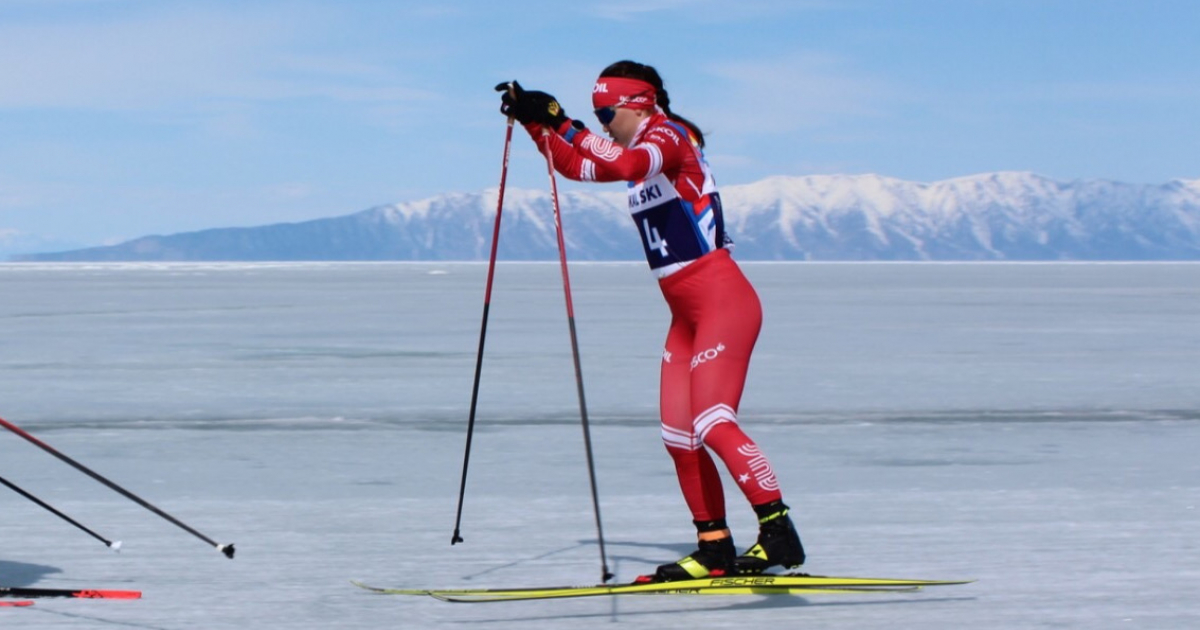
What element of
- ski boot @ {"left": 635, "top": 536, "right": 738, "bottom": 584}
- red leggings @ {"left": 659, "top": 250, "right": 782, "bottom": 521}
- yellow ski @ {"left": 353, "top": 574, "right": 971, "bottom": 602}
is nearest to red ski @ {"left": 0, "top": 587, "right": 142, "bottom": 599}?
yellow ski @ {"left": 353, "top": 574, "right": 971, "bottom": 602}

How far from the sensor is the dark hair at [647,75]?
Answer: 4758mm

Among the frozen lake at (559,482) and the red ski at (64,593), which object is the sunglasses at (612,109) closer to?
the frozen lake at (559,482)

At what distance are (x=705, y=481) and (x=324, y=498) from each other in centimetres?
239

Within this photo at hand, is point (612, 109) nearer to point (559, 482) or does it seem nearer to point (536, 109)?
point (536, 109)

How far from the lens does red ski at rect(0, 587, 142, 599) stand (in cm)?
433

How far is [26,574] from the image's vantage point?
195 inches

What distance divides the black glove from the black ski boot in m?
1.38

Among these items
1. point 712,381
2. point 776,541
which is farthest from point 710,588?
point 712,381

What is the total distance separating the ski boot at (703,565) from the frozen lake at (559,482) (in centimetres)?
9

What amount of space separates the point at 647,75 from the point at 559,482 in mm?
2857

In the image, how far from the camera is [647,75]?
15.6ft

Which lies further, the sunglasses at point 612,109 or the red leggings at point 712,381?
the sunglasses at point 612,109

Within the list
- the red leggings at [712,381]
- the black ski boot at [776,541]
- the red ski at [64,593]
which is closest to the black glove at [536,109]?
the red leggings at [712,381]

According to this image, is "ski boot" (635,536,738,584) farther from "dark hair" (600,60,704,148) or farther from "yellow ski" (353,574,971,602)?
"dark hair" (600,60,704,148)
